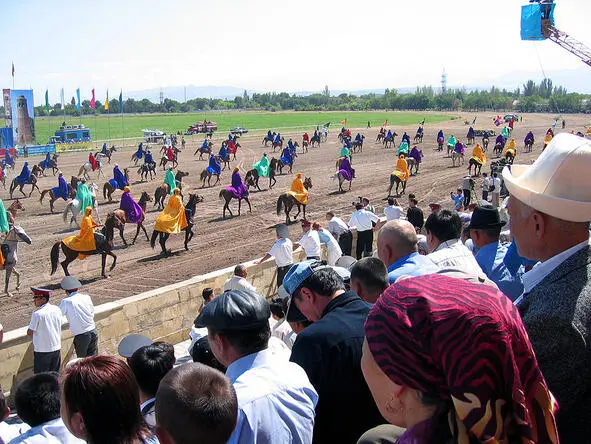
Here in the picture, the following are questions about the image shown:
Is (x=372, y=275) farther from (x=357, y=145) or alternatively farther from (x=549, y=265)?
(x=357, y=145)

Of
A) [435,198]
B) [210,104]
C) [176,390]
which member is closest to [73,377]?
[176,390]

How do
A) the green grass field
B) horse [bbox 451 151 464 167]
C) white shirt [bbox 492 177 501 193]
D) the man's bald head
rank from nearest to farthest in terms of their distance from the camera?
1. the man's bald head
2. white shirt [bbox 492 177 501 193]
3. horse [bbox 451 151 464 167]
4. the green grass field

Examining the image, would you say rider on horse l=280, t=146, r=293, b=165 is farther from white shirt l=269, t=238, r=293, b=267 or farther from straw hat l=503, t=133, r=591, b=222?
straw hat l=503, t=133, r=591, b=222

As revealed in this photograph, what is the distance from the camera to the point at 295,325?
3.61 m

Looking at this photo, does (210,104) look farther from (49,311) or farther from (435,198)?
(49,311)

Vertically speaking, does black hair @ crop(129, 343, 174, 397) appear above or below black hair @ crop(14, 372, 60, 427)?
above

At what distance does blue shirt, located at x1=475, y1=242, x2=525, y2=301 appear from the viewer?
390cm

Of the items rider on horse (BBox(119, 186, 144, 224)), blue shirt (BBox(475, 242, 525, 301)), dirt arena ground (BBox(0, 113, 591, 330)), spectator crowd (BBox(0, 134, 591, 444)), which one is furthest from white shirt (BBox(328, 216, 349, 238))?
spectator crowd (BBox(0, 134, 591, 444))

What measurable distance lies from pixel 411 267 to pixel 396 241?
1.16 feet

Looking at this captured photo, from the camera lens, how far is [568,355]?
5.68 ft

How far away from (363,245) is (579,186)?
410 inches

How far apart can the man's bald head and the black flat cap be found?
161cm

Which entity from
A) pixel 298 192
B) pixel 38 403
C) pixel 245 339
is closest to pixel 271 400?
pixel 245 339

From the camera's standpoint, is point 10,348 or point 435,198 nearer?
point 10,348
